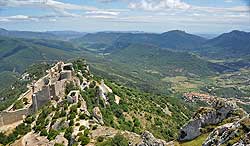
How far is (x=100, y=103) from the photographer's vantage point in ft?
251

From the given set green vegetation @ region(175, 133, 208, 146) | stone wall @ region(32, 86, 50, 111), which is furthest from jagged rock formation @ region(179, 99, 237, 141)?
stone wall @ region(32, 86, 50, 111)

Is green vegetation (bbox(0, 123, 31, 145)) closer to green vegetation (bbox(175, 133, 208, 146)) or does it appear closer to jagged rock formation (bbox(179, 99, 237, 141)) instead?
jagged rock formation (bbox(179, 99, 237, 141))

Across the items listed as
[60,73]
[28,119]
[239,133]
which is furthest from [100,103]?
[239,133]

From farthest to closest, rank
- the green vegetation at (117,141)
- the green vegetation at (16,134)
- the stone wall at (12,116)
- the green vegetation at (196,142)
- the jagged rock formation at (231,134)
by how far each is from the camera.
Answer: the stone wall at (12,116) < the green vegetation at (16,134) < the green vegetation at (117,141) < the green vegetation at (196,142) < the jagged rock formation at (231,134)

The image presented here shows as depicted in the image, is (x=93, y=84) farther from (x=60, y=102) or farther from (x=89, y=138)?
(x=89, y=138)

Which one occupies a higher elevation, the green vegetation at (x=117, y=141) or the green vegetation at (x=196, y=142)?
the green vegetation at (x=196, y=142)

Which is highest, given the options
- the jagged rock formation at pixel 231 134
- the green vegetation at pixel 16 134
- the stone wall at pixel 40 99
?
the jagged rock formation at pixel 231 134

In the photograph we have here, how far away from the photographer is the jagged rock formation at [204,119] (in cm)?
3522

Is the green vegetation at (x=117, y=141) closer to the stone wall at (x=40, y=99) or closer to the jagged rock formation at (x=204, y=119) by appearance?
the jagged rock formation at (x=204, y=119)

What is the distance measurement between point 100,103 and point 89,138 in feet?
99.8

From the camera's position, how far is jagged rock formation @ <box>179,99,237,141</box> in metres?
35.2

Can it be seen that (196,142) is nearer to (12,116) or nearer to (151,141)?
(151,141)

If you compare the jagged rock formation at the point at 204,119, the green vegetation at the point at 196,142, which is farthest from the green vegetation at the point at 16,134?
the green vegetation at the point at 196,142

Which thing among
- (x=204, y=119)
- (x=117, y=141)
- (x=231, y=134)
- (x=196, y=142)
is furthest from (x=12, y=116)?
(x=231, y=134)
